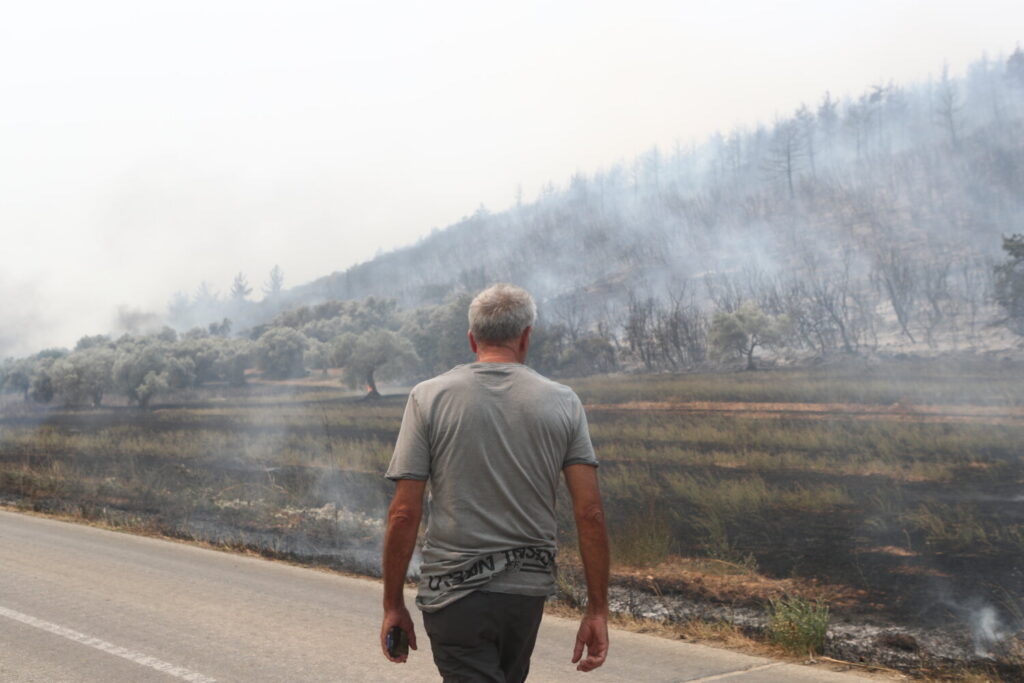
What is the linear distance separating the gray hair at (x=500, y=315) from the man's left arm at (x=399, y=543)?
46 centimetres

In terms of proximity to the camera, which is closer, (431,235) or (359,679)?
(359,679)

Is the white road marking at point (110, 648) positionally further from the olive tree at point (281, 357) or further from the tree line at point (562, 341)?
the olive tree at point (281, 357)

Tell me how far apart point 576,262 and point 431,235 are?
12.3 meters

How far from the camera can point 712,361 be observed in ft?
107

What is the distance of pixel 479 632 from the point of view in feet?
8.41

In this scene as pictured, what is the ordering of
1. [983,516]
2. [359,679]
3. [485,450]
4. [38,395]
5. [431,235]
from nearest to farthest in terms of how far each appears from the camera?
[485,450], [359,679], [983,516], [38,395], [431,235]

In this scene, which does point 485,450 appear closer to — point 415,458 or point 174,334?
point 415,458

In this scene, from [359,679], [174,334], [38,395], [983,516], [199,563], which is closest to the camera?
[359,679]

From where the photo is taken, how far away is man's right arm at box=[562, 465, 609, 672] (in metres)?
2.72

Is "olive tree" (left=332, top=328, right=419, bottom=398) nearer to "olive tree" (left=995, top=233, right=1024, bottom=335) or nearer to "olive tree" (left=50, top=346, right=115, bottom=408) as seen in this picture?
"olive tree" (left=50, top=346, right=115, bottom=408)

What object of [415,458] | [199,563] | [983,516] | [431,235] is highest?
[431,235]

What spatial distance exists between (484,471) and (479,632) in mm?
426

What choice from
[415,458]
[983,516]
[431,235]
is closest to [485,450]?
[415,458]

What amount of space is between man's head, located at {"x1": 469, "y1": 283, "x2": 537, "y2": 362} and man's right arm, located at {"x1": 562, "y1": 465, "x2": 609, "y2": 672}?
401 millimetres
